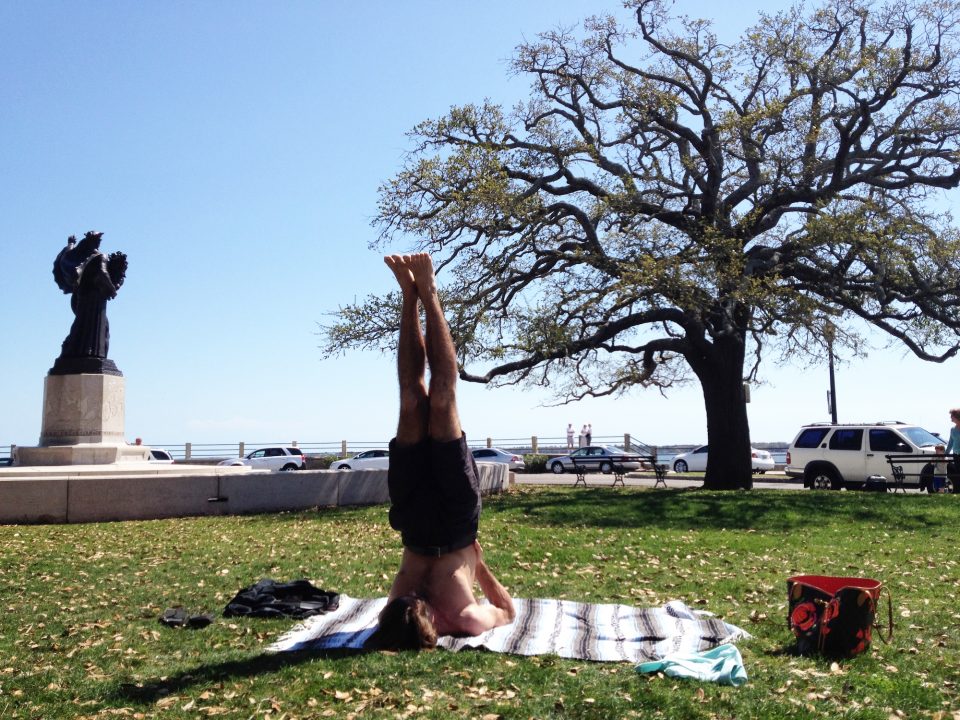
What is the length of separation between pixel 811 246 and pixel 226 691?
17.7 metres

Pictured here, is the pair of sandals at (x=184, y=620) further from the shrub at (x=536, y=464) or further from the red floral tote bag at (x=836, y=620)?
the shrub at (x=536, y=464)

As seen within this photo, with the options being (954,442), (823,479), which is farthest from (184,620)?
(823,479)

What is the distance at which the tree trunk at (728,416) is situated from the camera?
2225 centimetres

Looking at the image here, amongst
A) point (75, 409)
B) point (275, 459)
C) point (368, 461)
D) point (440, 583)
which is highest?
point (75, 409)

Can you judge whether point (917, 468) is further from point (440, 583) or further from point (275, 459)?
point (275, 459)

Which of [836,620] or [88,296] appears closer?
[836,620]

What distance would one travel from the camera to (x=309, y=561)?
407 inches

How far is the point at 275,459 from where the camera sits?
135 ft

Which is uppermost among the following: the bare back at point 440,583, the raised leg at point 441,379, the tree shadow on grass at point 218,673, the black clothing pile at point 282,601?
the raised leg at point 441,379

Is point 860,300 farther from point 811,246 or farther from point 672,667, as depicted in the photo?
point 672,667

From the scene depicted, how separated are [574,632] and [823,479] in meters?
19.2

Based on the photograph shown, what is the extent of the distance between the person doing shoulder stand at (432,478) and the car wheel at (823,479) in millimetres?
19373

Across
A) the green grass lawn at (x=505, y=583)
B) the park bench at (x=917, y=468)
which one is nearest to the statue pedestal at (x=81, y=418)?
the green grass lawn at (x=505, y=583)

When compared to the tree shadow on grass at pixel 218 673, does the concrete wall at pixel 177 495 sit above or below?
above
